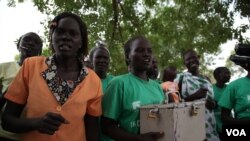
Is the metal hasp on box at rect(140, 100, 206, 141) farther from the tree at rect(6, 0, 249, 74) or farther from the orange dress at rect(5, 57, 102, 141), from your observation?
the tree at rect(6, 0, 249, 74)

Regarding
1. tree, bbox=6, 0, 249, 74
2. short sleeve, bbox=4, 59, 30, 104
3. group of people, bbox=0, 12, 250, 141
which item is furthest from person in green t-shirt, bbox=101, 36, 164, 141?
tree, bbox=6, 0, 249, 74

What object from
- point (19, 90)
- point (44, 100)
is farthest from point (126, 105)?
point (19, 90)

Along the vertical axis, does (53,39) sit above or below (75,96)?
above

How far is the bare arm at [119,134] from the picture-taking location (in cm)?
205

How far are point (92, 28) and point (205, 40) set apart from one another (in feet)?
9.43

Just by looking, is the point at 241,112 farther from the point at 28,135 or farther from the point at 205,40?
the point at 205,40

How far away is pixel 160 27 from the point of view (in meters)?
9.33

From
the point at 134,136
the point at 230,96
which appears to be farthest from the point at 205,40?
the point at 134,136

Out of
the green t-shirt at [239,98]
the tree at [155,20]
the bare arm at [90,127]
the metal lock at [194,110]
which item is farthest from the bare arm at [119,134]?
the tree at [155,20]

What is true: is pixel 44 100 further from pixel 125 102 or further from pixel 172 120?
pixel 172 120

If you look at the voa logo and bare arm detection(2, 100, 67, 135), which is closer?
bare arm detection(2, 100, 67, 135)

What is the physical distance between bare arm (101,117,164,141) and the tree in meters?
5.52

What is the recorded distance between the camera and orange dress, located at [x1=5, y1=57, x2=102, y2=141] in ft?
6.21

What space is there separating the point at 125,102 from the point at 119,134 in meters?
0.20
